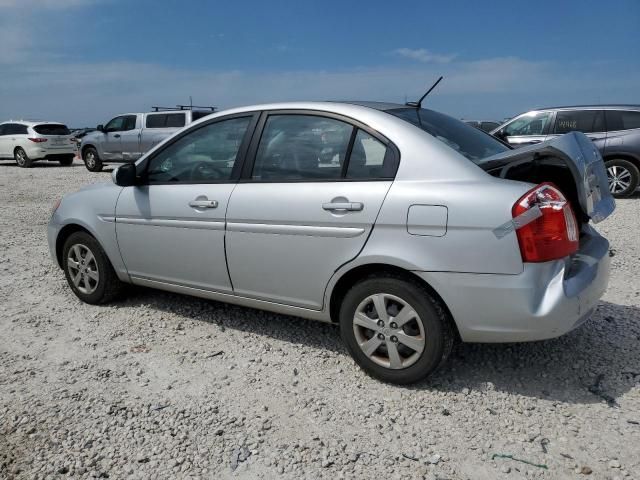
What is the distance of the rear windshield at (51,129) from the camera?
18.5 meters

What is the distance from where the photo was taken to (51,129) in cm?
1864

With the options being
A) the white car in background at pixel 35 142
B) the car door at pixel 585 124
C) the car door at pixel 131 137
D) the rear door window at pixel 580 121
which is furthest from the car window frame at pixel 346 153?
the white car in background at pixel 35 142

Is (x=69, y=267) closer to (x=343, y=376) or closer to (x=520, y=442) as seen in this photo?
(x=343, y=376)

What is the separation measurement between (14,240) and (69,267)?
10.2ft

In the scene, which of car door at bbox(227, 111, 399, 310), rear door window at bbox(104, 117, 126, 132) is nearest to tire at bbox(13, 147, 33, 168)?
rear door window at bbox(104, 117, 126, 132)

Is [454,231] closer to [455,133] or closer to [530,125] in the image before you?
[455,133]

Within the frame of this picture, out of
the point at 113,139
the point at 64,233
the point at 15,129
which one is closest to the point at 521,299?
the point at 64,233

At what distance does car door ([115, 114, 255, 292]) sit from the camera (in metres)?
3.57

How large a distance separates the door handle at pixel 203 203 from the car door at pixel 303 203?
14 centimetres

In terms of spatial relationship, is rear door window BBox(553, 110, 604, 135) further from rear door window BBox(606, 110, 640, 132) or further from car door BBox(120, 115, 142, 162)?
car door BBox(120, 115, 142, 162)

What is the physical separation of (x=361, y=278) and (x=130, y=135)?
15282 mm

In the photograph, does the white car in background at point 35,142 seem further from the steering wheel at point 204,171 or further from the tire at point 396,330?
the tire at point 396,330

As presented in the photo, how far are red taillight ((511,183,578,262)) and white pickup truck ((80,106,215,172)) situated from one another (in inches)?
553

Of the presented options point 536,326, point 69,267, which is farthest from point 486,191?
point 69,267
